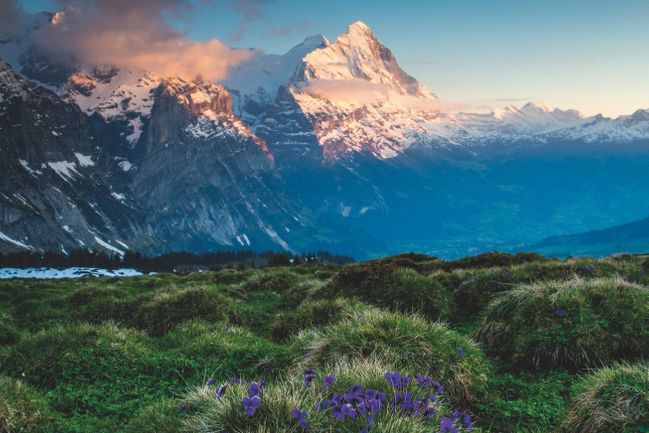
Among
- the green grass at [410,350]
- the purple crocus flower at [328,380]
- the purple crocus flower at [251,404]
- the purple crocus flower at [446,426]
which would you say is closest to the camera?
the purple crocus flower at [446,426]

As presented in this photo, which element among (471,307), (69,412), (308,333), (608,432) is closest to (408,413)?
(608,432)

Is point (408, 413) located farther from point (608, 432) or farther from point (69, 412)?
point (69, 412)

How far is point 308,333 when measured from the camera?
38.3 feet

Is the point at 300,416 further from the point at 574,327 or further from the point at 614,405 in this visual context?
the point at 574,327

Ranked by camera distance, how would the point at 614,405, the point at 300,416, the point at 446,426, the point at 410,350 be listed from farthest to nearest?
the point at 410,350 → the point at 614,405 → the point at 300,416 → the point at 446,426

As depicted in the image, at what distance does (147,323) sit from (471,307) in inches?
483

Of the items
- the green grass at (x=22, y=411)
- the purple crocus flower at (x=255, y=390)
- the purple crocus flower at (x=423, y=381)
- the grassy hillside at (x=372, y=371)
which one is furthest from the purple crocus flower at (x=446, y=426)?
the green grass at (x=22, y=411)

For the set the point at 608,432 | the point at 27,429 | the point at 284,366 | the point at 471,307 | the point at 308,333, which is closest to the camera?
the point at 608,432

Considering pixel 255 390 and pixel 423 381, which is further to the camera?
pixel 423 381

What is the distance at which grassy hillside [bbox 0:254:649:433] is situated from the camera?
5402 mm

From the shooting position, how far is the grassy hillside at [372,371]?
17.7 feet

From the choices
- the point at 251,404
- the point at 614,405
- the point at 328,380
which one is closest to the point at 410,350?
the point at 614,405

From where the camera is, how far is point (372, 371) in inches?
270

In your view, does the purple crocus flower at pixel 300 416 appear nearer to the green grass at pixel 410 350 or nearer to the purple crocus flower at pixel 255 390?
the purple crocus flower at pixel 255 390
